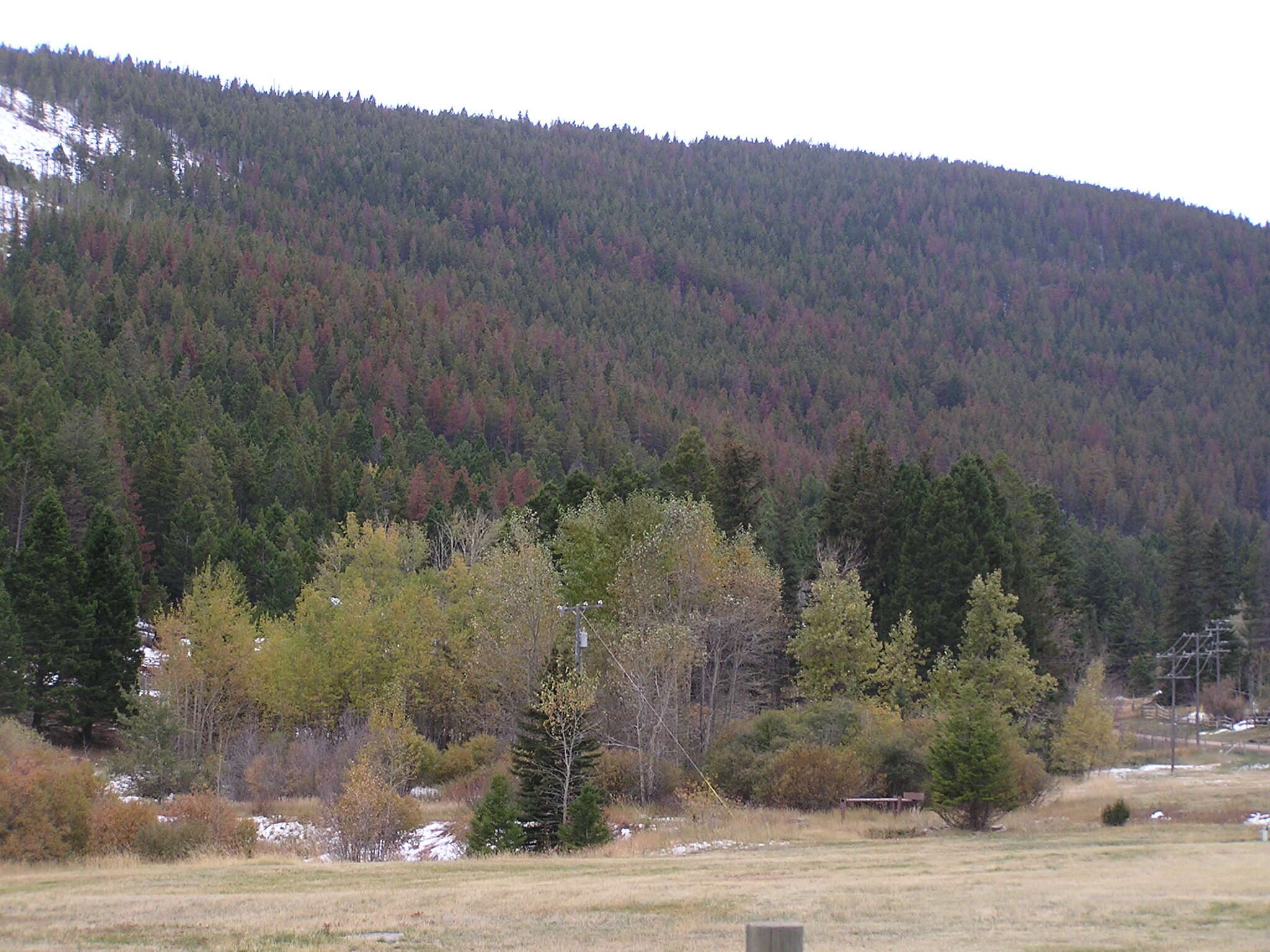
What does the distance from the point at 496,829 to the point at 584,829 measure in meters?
2.56

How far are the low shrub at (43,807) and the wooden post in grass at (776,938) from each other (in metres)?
26.8

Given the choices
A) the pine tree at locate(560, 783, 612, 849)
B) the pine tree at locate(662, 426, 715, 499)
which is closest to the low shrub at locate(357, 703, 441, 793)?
the pine tree at locate(560, 783, 612, 849)

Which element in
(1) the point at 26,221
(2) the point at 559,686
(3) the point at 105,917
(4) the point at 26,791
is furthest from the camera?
(1) the point at 26,221

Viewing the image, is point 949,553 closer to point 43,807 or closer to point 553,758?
point 553,758

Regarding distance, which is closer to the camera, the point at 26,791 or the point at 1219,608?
the point at 26,791

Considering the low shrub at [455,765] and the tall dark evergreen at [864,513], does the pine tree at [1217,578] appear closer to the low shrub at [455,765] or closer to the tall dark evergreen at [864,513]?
the tall dark evergreen at [864,513]

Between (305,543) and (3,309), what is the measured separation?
72.9 meters

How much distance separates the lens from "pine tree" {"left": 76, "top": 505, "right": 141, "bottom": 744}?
62156 mm

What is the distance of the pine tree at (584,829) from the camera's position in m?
34.8

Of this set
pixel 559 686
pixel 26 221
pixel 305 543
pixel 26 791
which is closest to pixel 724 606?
pixel 559 686

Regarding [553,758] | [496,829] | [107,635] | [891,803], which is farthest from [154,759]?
[891,803]

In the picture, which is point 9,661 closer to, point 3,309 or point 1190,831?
point 1190,831

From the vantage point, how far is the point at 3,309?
461 feet

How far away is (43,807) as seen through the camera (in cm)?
3097
